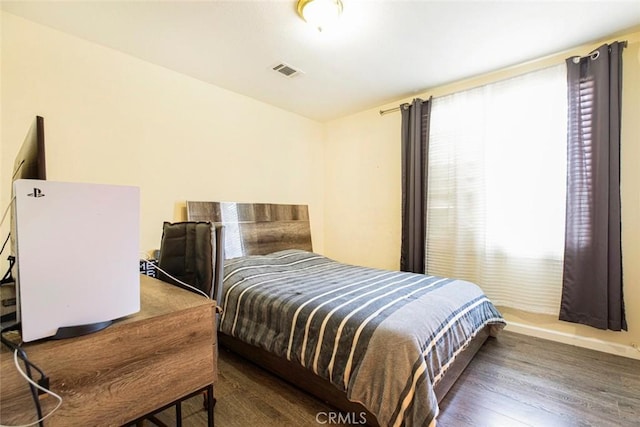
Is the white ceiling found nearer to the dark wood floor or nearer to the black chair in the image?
the black chair

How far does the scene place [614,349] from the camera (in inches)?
90.2

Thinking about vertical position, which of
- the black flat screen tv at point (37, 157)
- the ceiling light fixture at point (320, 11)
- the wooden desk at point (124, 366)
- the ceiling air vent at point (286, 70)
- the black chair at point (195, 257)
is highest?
the ceiling air vent at point (286, 70)

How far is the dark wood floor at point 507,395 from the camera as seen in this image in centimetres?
159

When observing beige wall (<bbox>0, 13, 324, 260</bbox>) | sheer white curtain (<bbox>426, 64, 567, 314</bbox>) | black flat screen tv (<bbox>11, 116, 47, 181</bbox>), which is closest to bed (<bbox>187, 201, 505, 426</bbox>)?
beige wall (<bbox>0, 13, 324, 260</bbox>)

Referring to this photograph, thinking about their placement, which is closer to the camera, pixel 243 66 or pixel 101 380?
pixel 101 380

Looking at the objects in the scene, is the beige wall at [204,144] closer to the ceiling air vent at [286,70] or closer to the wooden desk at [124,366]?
the ceiling air vent at [286,70]

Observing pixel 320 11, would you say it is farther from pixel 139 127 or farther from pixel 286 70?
pixel 139 127

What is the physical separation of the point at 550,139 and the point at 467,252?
1214mm

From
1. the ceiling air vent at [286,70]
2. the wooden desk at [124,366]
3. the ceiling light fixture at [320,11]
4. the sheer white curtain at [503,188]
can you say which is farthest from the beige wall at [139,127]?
the sheer white curtain at [503,188]

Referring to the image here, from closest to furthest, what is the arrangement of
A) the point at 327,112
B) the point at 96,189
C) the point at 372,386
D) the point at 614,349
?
the point at 96,189 < the point at 372,386 < the point at 614,349 < the point at 327,112

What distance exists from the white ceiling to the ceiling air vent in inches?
2.6

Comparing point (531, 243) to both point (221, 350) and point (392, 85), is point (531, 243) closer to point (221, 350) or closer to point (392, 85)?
point (392, 85)

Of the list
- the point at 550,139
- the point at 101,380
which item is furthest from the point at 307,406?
the point at 550,139

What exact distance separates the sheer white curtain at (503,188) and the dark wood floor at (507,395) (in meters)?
0.57
